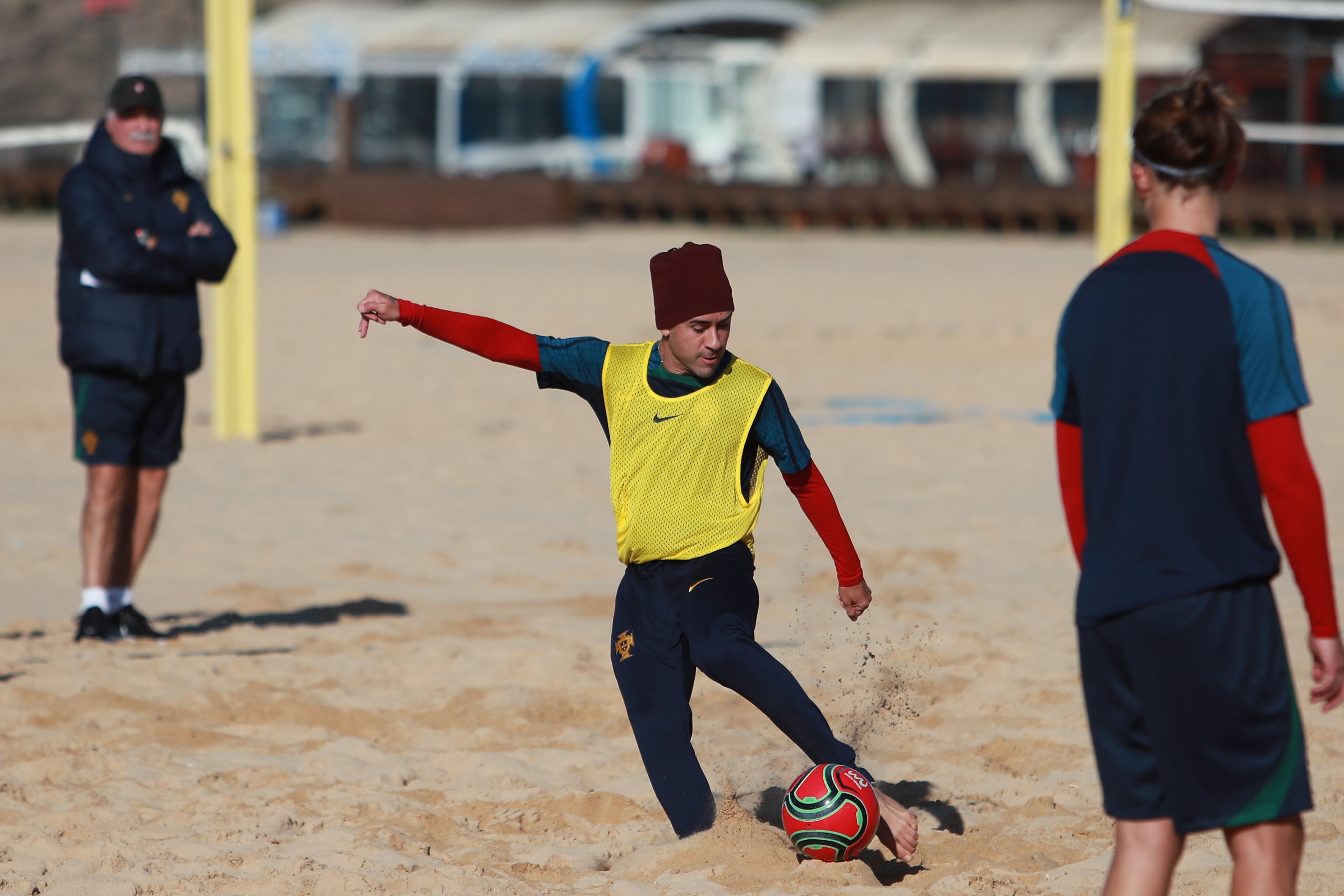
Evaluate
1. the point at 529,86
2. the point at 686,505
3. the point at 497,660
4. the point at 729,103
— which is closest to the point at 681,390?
the point at 686,505

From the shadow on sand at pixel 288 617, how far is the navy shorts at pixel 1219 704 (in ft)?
14.0

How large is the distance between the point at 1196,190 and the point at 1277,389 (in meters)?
0.37

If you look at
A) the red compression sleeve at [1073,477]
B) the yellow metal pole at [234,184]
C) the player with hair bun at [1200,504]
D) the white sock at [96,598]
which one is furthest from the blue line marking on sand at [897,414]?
the player with hair bun at [1200,504]

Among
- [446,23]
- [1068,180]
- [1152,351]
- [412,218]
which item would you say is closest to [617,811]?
[1152,351]

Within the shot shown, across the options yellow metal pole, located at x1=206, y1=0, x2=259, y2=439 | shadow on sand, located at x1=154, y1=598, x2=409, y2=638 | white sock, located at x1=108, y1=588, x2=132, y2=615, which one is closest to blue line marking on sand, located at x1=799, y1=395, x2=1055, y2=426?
yellow metal pole, located at x1=206, y1=0, x2=259, y2=439

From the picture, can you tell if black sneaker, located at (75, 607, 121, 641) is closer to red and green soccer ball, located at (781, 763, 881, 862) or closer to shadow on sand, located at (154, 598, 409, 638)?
shadow on sand, located at (154, 598, 409, 638)

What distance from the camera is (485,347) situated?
→ 3713 mm

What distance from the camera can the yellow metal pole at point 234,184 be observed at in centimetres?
1038

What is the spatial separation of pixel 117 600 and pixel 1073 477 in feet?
13.8

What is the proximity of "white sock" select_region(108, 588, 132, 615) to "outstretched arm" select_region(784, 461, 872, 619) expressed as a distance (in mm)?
3181

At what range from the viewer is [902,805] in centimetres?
422

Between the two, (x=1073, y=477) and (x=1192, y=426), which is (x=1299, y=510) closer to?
(x=1192, y=426)

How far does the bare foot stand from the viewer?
3.65m

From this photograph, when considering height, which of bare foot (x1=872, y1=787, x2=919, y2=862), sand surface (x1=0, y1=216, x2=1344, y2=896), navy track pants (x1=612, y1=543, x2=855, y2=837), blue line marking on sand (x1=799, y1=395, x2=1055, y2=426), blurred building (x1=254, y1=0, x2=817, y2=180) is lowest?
sand surface (x1=0, y1=216, x2=1344, y2=896)
